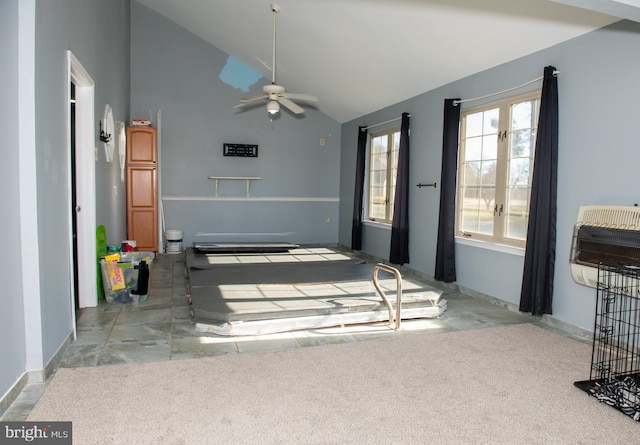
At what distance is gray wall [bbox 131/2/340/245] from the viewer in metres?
8.17

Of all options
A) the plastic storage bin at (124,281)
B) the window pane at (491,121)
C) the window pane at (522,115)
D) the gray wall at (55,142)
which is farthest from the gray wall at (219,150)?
the window pane at (522,115)

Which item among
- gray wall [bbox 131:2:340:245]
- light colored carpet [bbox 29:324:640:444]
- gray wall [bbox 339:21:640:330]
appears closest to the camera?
light colored carpet [bbox 29:324:640:444]

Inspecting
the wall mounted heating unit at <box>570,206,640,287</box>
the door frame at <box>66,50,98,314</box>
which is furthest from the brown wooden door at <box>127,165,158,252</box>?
the wall mounted heating unit at <box>570,206,640,287</box>

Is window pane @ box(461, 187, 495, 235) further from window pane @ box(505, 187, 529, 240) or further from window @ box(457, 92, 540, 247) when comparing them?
window pane @ box(505, 187, 529, 240)

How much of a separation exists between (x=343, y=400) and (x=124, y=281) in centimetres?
296

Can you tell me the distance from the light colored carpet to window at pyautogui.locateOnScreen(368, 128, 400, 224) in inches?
165

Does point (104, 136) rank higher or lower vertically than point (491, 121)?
lower

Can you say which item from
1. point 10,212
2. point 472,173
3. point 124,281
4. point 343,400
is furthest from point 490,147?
point 10,212

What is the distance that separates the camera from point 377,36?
5406 millimetres

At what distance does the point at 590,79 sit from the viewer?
12.6 ft

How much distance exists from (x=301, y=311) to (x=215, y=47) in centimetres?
639

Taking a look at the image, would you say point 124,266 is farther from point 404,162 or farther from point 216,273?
point 404,162

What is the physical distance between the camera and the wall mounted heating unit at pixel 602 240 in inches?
128

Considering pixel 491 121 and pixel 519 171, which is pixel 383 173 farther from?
pixel 519 171
